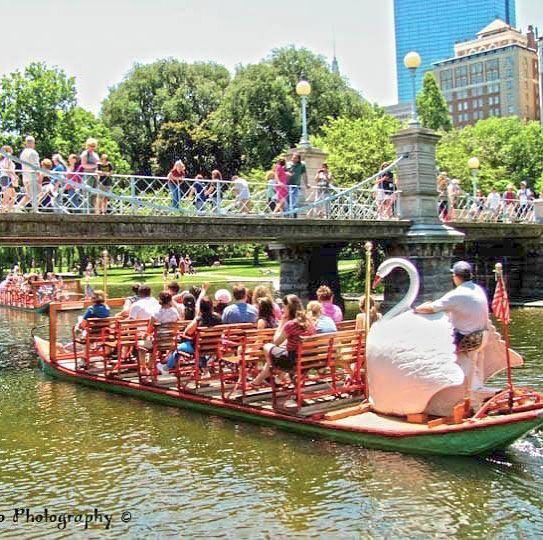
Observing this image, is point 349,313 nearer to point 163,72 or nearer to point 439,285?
point 439,285

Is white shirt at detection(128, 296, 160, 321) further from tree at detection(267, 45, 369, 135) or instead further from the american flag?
tree at detection(267, 45, 369, 135)

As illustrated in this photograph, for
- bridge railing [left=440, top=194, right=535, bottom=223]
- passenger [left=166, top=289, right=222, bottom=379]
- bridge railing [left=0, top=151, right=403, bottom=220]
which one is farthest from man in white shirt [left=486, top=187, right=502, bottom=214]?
passenger [left=166, top=289, right=222, bottom=379]

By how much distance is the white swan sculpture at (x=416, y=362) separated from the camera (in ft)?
29.5

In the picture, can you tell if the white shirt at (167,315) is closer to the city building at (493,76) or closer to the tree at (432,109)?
the tree at (432,109)

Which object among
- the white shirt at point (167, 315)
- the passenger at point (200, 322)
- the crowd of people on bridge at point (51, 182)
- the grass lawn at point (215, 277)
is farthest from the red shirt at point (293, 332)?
the grass lawn at point (215, 277)

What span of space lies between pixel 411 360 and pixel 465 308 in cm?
87

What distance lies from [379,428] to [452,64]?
132979 mm

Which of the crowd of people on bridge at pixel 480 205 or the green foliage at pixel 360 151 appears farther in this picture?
the green foliage at pixel 360 151

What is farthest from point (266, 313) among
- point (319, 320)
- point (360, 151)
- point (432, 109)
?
point (432, 109)

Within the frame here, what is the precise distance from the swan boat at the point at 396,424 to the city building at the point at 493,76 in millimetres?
120812

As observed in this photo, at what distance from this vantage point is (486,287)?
3130cm

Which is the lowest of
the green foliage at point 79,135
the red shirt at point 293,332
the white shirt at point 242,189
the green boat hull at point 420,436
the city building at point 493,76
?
the green boat hull at point 420,436

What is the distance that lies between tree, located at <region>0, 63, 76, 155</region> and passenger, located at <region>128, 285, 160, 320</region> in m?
32.9

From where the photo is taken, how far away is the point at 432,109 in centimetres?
7375
